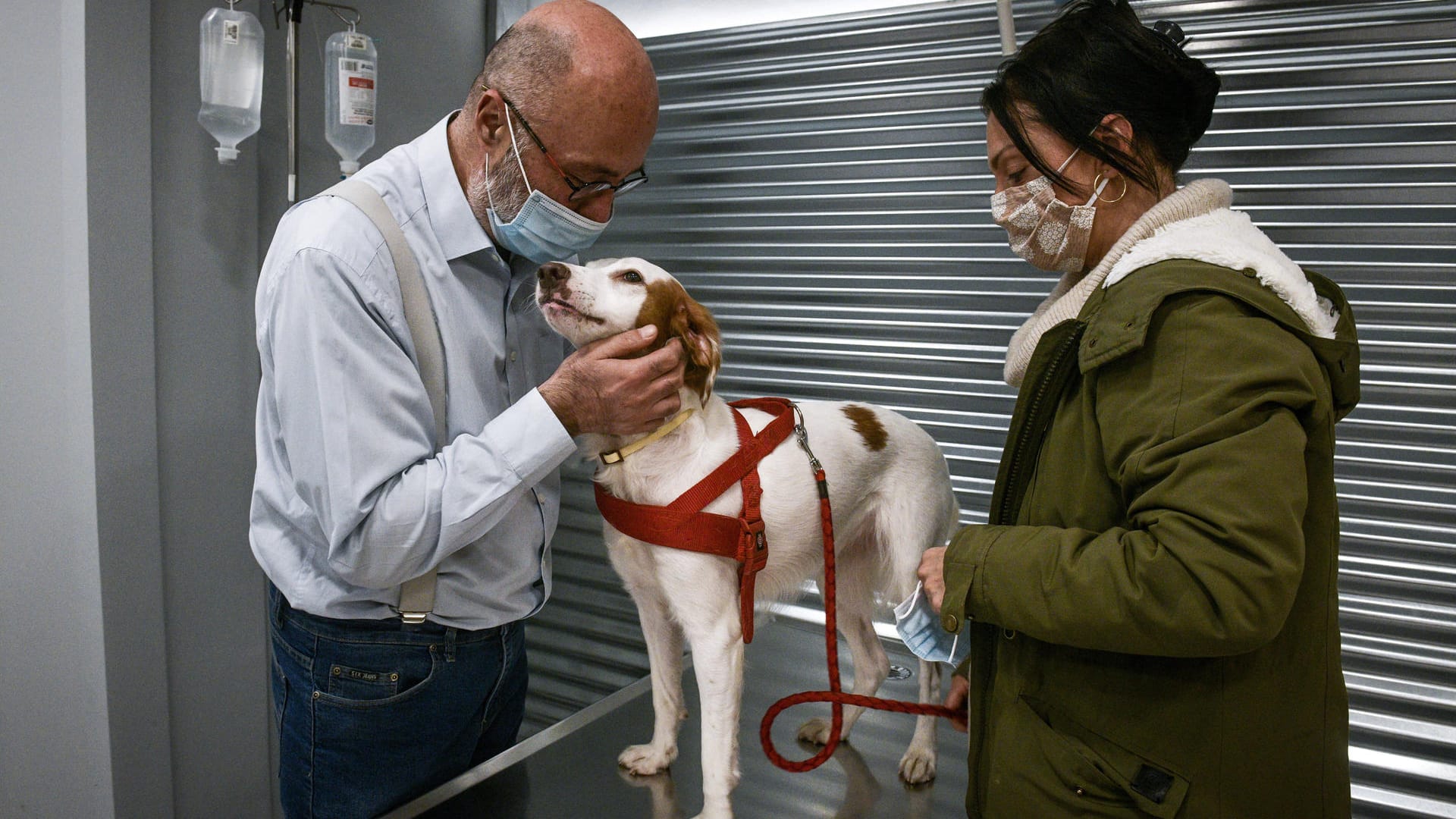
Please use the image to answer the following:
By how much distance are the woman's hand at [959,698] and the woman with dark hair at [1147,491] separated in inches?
10.9

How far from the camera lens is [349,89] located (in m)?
2.84

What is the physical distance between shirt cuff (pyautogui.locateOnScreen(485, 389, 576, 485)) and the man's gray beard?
1.21ft

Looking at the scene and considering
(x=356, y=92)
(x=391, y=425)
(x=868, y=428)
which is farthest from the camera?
(x=356, y=92)

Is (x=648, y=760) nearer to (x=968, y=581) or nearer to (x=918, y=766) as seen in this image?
(x=918, y=766)

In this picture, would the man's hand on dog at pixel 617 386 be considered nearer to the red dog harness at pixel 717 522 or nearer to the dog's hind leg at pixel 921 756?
the red dog harness at pixel 717 522

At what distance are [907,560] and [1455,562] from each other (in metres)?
1.28

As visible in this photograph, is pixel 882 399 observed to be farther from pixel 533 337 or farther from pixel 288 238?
pixel 288 238

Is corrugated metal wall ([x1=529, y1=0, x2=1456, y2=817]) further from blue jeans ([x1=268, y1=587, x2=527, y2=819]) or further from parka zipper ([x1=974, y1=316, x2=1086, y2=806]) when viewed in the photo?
blue jeans ([x1=268, y1=587, x2=527, y2=819])

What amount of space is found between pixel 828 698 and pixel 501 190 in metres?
1.03

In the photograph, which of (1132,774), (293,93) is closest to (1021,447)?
(1132,774)

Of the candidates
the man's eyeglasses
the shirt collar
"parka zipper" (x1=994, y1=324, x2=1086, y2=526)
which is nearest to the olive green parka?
"parka zipper" (x1=994, y1=324, x2=1086, y2=526)

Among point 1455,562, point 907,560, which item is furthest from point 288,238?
point 1455,562

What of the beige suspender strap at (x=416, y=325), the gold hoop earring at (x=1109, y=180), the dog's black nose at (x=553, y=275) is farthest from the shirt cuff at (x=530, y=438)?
the gold hoop earring at (x=1109, y=180)

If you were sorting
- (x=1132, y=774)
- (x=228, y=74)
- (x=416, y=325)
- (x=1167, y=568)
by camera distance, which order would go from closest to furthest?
(x=1167, y=568)
(x=1132, y=774)
(x=416, y=325)
(x=228, y=74)
